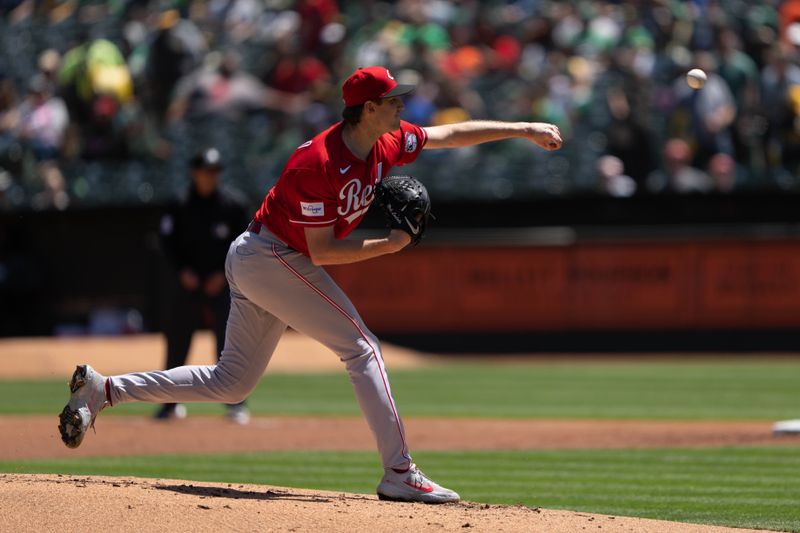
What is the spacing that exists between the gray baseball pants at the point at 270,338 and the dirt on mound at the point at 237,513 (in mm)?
384

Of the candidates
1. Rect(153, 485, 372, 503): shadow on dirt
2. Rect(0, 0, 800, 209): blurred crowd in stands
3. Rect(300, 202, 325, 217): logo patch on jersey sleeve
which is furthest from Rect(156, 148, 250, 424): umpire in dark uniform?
Rect(0, 0, 800, 209): blurred crowd in stands

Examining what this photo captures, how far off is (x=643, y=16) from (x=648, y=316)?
14.3ft

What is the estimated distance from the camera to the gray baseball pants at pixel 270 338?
5.82m

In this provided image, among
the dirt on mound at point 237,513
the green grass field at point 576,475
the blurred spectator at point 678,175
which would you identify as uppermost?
the blurred spectator at point 678,175

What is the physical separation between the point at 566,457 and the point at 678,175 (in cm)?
919

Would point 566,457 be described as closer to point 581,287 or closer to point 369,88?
point 369,88

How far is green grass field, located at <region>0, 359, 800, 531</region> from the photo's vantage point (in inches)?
268

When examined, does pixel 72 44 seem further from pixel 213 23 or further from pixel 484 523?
pixel 484 523

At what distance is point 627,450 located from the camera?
9.09m

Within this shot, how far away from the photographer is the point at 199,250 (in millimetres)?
10930

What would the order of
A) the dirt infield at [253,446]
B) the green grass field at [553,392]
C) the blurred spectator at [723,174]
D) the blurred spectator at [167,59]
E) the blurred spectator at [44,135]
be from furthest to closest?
the blurred spectator at [167,59] < the blurred spectator at [44,135] < the blurred spectator at [723,174] < the green grass field at [553,392] < the dirt infield at [253,446]

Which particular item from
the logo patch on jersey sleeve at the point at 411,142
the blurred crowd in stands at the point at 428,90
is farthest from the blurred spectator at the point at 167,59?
the logo patch on jersey sleeve at the point at 411,142

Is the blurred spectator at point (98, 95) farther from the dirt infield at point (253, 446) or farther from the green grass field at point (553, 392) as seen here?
the green grass field at point (553, 392)

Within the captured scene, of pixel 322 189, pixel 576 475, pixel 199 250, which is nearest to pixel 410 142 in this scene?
pixel 322 189
